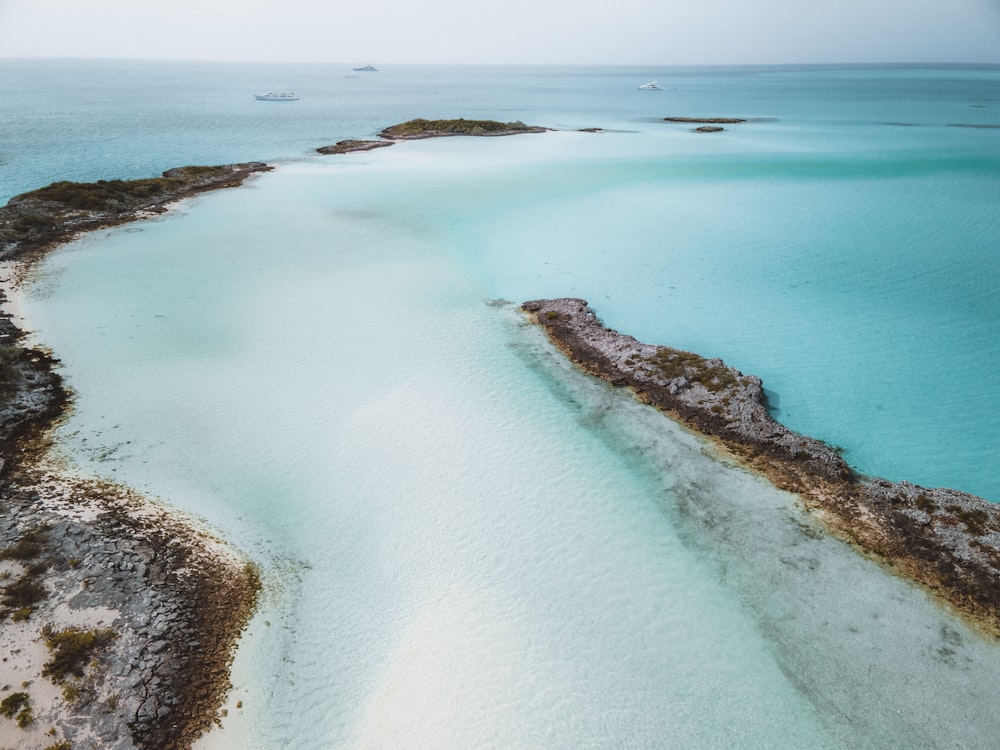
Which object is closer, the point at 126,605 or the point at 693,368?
the point at 126,605

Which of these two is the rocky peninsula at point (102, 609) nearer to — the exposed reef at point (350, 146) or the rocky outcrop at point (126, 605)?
the rocky outcrop at point (126, 605)

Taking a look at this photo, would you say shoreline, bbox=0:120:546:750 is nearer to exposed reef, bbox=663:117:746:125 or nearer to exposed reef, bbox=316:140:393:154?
exposed reef, bbox=316:140:393:154

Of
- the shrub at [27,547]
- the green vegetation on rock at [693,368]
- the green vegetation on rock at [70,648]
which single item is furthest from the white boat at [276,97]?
the green vegetation on rock at [70,648]

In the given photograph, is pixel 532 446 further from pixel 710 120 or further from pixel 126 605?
pixel 710 120

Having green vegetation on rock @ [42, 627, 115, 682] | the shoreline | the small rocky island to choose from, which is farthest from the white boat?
green vegetation on rock @ [42, 627, 115, 682]

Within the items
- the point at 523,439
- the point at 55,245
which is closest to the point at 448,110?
the point at 55,245

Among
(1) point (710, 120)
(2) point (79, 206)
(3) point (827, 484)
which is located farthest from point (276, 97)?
(3) point (827, 484)
